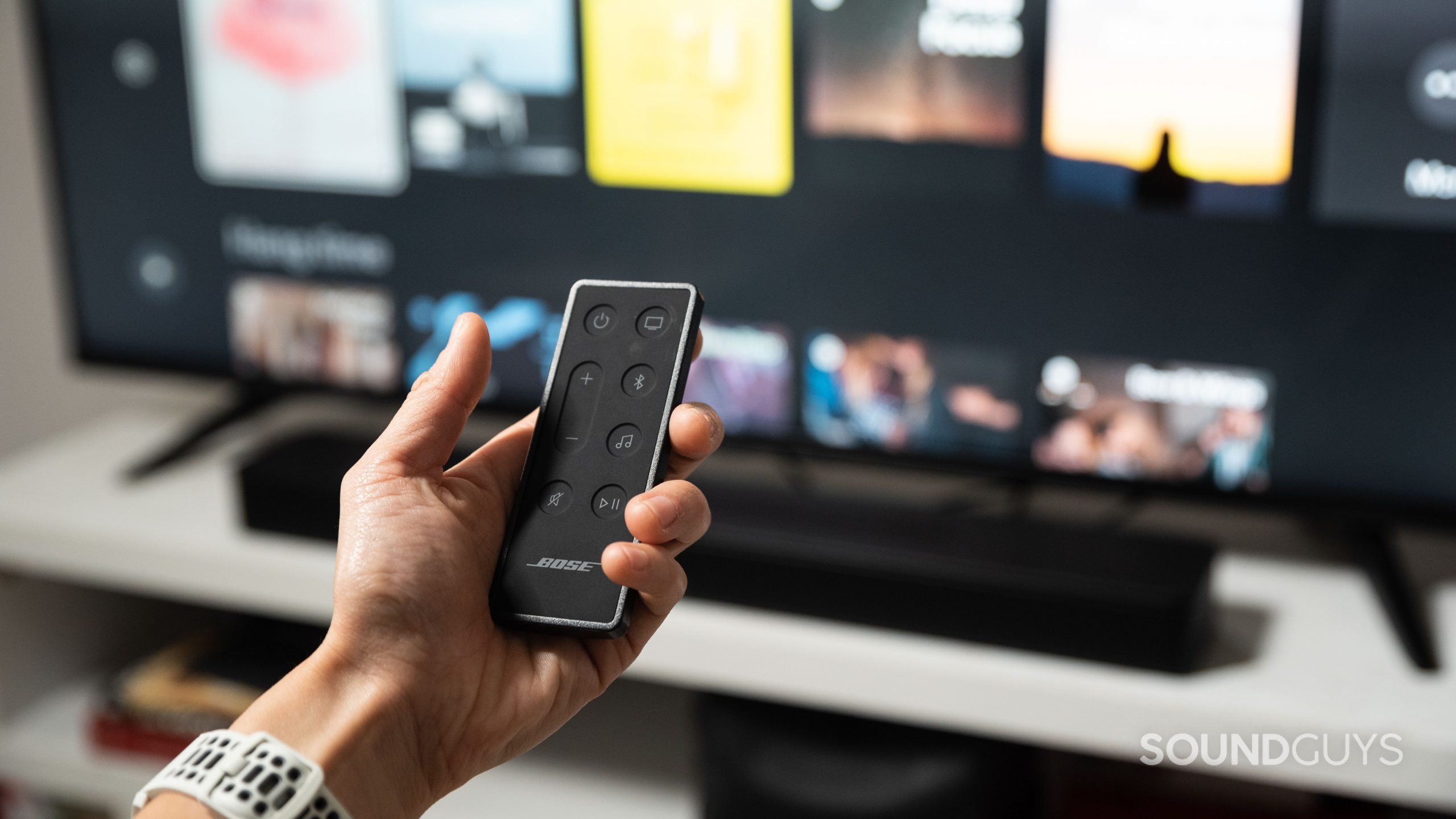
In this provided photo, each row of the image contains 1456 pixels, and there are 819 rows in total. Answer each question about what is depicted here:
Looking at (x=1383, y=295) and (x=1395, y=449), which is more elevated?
(x=1383, y=295)

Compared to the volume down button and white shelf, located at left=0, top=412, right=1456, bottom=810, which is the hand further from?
white shelf, located at left=0, top=412, right=1456, bottom=810

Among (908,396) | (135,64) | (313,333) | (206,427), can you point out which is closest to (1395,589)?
(908,396)

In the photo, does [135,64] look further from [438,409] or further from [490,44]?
[438,409]

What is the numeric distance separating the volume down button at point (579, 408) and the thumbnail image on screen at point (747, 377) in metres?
0.68

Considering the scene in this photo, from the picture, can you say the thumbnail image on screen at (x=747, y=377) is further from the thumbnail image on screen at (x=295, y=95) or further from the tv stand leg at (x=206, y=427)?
the tv stand leg at (x=206, y=427)

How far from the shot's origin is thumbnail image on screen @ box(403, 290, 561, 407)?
1.62 metres

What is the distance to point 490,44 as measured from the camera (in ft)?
5.01

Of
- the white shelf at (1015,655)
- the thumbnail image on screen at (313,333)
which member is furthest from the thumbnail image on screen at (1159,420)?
the thumbnail image on screen at (313,333)

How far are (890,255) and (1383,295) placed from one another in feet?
1.62

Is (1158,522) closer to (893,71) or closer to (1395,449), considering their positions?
(1395,449)

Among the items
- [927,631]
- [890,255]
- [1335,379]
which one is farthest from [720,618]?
[1335,379]

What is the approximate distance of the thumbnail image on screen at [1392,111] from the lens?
1.24 metres

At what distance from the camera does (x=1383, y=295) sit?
1.32m

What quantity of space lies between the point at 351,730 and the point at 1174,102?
96 centimetres
